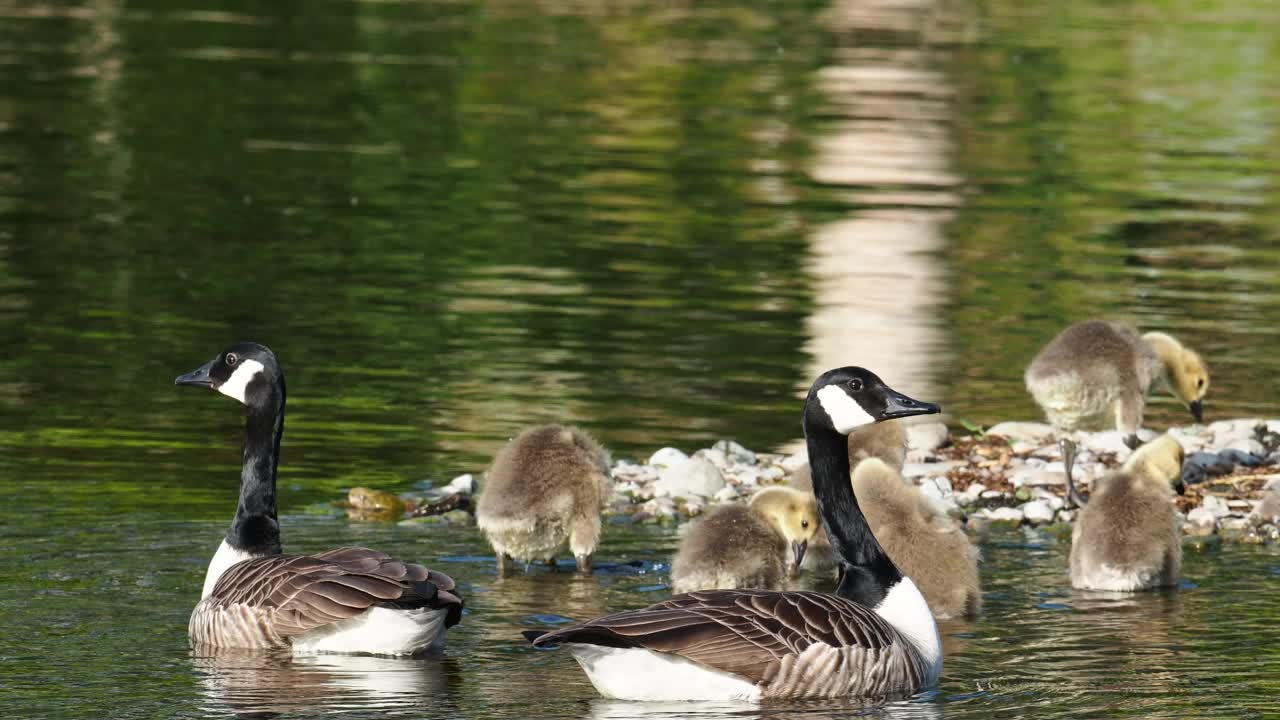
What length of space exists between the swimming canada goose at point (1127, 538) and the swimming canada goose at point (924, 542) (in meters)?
0.76

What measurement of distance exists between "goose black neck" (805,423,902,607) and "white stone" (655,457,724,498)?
3.57m

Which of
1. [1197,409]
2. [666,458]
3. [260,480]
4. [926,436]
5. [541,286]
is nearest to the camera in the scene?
[260,480]

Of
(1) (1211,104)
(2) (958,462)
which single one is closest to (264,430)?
(2) (958,462)

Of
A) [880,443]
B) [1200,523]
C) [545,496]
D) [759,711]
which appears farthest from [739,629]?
[1200,523]

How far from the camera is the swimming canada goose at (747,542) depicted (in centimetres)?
1163

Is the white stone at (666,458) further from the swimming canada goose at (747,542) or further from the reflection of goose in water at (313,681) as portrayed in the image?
the reflection of goose in water at (313,681)

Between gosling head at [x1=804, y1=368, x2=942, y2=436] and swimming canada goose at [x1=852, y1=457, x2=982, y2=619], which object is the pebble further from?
gosling head at [x1=804, y1=368, x2=942, y2=436]

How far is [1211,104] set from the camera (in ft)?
142

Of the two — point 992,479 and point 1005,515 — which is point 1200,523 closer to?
point 1005,515

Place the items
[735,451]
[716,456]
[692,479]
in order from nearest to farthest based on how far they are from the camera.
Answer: [692,479] < [716,456] < [735,451]

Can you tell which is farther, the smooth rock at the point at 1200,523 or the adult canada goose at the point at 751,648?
the smooth rock at the point at 1200,523

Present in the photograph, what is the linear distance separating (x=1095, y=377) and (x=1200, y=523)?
6.21ft

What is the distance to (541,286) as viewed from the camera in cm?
2242

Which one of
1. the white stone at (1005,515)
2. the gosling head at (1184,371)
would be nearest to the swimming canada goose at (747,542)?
the white stone at (1005,515)
